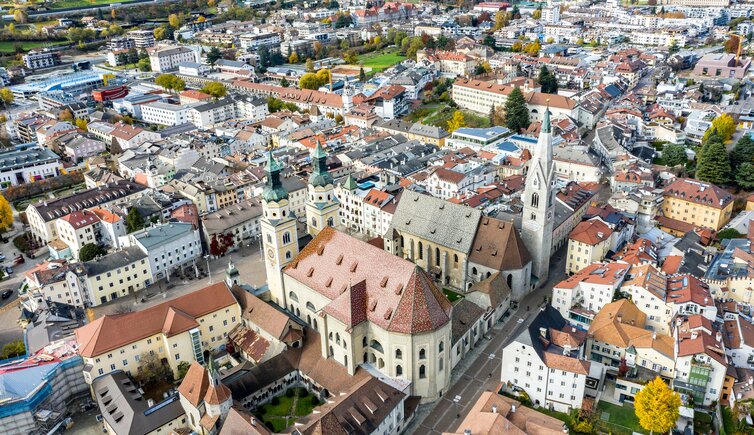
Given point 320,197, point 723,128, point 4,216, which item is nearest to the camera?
point 320,197

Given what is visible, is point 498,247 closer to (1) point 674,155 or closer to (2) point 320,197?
(2) point 320,197

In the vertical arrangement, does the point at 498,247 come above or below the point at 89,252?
above

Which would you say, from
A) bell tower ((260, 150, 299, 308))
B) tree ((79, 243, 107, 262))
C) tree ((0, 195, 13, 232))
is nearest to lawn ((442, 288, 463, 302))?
bell tower ((260, 150, 299, 308))

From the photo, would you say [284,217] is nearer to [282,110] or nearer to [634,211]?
[634,211]

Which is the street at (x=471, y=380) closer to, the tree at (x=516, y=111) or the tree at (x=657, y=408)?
the tree at (x=657, y=408)

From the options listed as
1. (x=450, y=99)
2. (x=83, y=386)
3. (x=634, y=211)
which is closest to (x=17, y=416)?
(x=83, y=386)


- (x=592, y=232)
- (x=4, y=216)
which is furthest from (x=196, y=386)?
(x=4, y=216)

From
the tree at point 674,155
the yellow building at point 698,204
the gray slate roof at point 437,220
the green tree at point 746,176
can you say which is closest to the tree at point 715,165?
the green tree at point 746,176

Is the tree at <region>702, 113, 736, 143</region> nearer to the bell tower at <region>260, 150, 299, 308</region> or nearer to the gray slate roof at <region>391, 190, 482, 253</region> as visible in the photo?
the gray slate roof at <region>391, 190, 482, 253</region>
